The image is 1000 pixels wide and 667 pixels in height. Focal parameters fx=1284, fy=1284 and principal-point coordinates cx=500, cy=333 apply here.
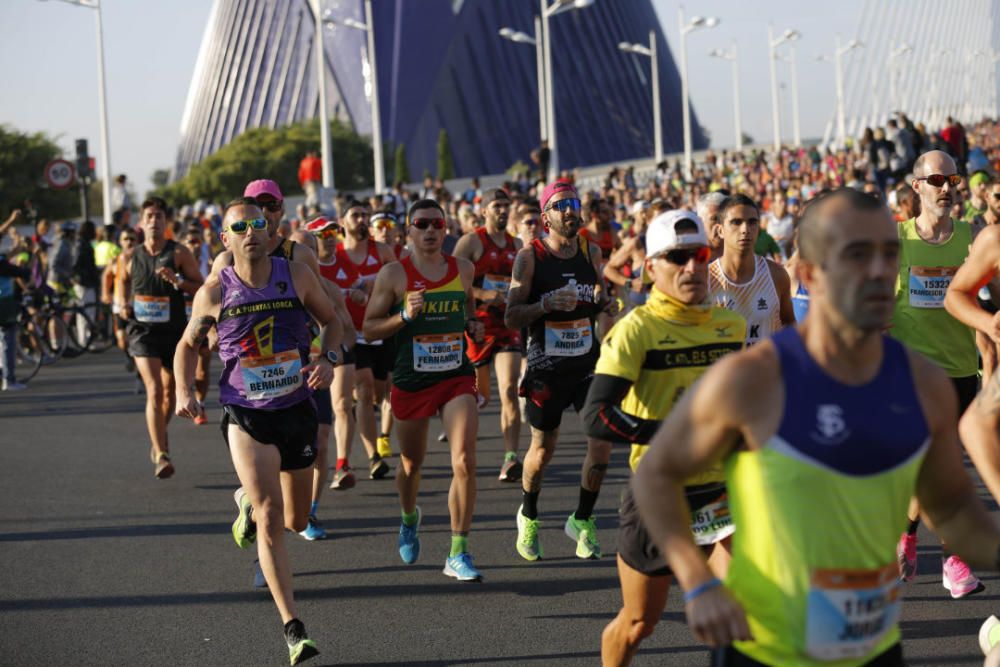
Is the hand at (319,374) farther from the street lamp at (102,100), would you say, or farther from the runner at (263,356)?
the street lamp at (102,100)

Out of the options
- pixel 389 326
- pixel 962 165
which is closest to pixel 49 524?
pixel 389 326

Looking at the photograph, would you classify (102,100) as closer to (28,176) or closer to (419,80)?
(28,176)

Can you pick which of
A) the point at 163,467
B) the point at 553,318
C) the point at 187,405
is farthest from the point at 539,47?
the point at 187,405

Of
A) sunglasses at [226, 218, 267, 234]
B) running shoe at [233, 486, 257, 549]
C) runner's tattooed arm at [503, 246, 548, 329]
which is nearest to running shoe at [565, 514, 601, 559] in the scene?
runner's tattooed arm at [503, 246, 548, 329]

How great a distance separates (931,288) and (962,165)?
1659 cm

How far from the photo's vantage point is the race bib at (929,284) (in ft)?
20.1

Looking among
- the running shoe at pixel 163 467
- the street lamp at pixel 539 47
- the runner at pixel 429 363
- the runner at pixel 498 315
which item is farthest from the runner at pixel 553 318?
the street lamp at pixel 539 47

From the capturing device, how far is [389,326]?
6.57m

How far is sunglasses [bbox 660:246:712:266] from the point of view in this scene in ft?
13.8

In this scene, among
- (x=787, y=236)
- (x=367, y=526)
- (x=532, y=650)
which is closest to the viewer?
(x=532, y=650)

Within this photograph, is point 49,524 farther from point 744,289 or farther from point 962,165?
point 962,165

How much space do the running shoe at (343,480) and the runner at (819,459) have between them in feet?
20.2

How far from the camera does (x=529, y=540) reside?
671 cm

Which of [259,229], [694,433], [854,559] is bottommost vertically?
[854,559]
